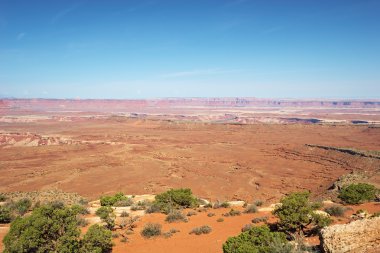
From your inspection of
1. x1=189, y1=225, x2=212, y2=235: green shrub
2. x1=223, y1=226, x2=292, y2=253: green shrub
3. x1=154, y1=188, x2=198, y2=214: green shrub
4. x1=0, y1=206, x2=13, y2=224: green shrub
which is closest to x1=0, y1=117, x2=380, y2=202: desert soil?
x1=154, y1=188, x2=198, y2=214: green shrub

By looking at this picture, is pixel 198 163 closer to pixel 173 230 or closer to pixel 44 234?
pixel 173 230

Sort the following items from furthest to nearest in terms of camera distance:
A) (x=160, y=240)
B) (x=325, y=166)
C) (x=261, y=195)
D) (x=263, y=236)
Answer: (x=325, y=166) < (x=261, y=195) < (x=160, y=240) < (x=263, y=236)

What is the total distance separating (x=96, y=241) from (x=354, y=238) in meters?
7.62

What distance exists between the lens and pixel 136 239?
11.8m

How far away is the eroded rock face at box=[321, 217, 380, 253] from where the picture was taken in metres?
7.07

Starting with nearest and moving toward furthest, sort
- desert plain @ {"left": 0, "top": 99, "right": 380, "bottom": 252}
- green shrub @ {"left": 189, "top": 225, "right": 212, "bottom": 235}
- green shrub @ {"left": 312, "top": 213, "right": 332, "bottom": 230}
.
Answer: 1. green shrub @ {"left": 312, "top": 213, "right": 332, "bottom": 230}
2. green shrub @ {"left": 189, "top": 225, "right": 212, "bottom": 235}
3. desert plain @ {"left": 0, "top": 99, "right": 380, "bottom": 252}

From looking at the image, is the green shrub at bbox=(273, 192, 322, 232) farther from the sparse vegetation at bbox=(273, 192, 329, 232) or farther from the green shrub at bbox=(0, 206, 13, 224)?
the green shrub at bbox=(0, 206, 13, 224)

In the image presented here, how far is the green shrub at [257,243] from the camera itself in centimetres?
811

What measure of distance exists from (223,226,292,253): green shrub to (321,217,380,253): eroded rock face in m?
1.06

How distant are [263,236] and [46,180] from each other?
116 feet

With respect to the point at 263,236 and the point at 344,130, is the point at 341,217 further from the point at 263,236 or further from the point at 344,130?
the point at 344,130

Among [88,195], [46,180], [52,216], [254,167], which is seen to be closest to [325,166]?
[254,167]

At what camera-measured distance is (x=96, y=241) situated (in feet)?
32.3

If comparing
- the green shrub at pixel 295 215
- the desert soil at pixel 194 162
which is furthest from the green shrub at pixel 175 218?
the desert soil at pixel 194 162
